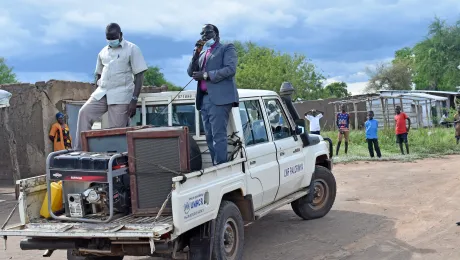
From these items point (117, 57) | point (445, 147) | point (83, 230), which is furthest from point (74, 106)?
point (445, 147)

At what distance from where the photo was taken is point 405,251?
630 cm

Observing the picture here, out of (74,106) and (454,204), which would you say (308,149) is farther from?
(74,106)

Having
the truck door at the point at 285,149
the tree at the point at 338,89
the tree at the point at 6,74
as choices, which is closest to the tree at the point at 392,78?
the tree at the point at 338,89

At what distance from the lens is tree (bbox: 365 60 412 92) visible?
183 ft

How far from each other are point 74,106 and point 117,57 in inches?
284

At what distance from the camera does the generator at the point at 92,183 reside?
5.04m

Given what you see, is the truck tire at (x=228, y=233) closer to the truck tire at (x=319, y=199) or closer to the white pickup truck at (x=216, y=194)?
the white pickup truck at (x=216, y=194)

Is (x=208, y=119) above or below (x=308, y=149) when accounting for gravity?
above

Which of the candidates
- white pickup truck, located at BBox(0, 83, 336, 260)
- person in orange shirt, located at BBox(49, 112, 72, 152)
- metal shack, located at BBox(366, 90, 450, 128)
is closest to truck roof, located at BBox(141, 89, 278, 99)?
white pickup truck, located at BBox(0, 83, 336, 260)

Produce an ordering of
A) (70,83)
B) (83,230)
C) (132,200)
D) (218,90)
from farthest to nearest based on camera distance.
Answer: (70,83)
(218,90)
(132,200)
(83,230)

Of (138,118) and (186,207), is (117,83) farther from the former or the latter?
(186,207)

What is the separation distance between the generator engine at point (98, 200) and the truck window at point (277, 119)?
2.42m

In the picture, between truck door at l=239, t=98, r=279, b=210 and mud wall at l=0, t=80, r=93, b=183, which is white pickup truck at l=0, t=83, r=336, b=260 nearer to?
truck door at l=239, t=98, r=279, b=210

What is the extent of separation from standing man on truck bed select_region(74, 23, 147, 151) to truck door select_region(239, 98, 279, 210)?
137cm
